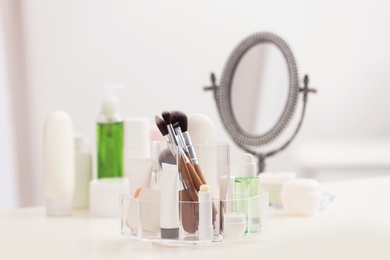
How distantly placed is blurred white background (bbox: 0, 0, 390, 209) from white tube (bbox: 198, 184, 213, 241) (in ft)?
3.77

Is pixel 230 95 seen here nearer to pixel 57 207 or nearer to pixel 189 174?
pixel 57 207

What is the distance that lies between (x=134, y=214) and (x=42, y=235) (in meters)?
0.19

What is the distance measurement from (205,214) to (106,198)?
37 centimetres

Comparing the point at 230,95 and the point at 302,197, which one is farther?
the point at 230,95

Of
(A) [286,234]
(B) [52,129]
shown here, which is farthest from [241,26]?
(A) [286,234]

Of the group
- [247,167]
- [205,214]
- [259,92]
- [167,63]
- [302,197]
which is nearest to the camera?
[205,214]

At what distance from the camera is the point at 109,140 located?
1.52 m

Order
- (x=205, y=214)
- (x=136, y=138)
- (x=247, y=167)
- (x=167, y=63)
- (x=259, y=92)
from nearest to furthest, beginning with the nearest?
(x=205, y=214) → (x=247, y=167) → (x=136, y=138) → (x=259, y=92) → (x=167, y=63)

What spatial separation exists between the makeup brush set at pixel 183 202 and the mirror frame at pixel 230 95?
1.52ft

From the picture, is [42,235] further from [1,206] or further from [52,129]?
[1,206]

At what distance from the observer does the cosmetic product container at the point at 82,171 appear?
1.52 m

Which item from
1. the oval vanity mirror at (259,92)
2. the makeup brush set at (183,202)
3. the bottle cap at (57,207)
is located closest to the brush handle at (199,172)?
the makeup brush set at (183,202)

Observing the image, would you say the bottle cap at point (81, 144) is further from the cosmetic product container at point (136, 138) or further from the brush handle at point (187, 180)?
the brush handle at point (187, 180)

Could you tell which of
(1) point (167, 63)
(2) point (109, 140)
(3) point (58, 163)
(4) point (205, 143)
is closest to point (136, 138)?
(2) point (109, 140)
